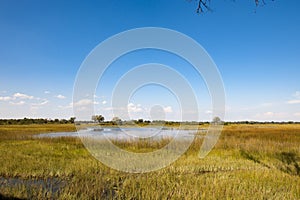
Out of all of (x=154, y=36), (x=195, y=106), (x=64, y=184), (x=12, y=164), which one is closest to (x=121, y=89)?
(x=154, y=36)

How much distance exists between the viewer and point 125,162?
418 inches

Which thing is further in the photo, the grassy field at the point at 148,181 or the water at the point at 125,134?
the water at the point at 125,134

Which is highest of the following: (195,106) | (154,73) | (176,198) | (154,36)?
(154,36)

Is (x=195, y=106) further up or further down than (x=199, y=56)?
further down

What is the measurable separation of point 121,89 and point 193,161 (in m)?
7.60

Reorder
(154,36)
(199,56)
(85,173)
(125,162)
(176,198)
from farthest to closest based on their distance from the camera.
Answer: (154,36) → (199,56) → (125,162) → (85,173) → (176,198)

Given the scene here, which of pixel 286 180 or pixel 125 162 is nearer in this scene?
pixel 286 180

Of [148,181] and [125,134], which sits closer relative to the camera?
[148,181]

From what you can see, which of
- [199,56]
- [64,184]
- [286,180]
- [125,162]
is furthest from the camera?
[199,56]

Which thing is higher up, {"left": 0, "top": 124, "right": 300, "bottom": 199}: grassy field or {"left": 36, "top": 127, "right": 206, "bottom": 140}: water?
{"left": 36, "top": 127, "right": 206, "bottom": 140}: water

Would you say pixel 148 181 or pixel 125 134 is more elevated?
pixel 125 134

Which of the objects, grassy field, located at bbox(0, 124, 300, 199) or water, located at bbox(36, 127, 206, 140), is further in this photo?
water, located at bbox(36, 127, 206, 140)

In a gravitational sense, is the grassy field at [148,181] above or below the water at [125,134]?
below

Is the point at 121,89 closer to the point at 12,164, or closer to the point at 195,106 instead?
the point at 195,106
